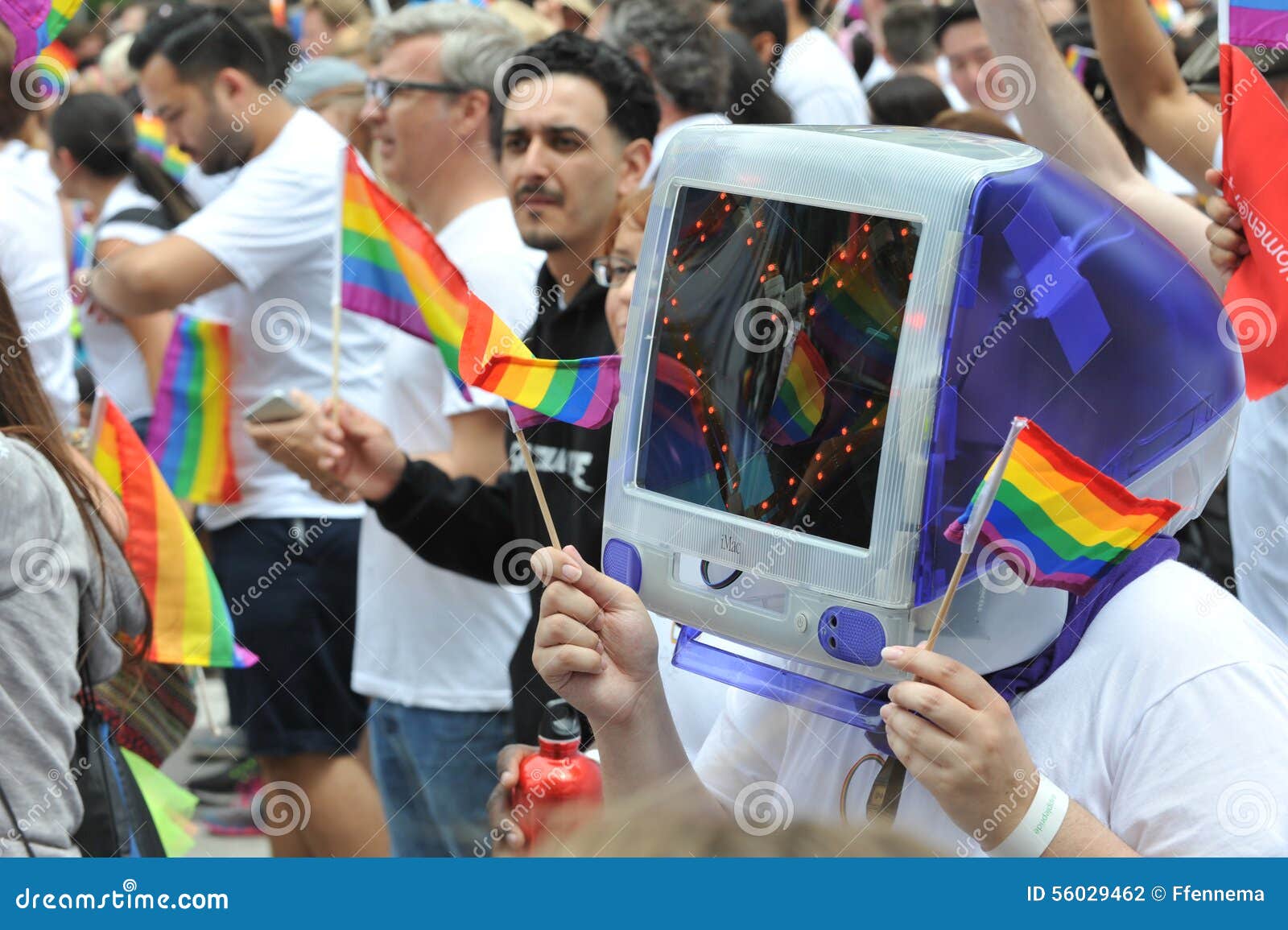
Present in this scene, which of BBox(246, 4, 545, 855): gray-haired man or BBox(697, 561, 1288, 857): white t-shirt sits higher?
BBox(697, 561, 1288, 857): white t-shirt

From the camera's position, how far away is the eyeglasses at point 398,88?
3.91m

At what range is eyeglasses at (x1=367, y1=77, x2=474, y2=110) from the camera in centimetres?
391

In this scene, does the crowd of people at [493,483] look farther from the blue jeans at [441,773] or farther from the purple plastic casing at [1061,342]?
the purple plastic casing at [1061,342]

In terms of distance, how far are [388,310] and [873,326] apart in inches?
79.3

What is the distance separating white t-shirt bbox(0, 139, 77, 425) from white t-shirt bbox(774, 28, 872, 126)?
8.42 feet

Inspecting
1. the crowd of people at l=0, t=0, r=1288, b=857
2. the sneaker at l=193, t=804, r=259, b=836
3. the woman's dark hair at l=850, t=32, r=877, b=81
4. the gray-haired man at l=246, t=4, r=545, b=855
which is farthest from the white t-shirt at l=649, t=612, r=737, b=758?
the woman's dark hair at l=850, t=32, r=877, b=81

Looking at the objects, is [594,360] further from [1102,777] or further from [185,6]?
[185,6]

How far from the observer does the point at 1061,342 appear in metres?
1.52

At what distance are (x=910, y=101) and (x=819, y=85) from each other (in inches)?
52.3

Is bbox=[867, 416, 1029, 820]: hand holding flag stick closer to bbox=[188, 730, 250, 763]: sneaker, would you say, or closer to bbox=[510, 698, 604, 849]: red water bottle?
bbox=[510, 698, 604, 849]: red water bottle

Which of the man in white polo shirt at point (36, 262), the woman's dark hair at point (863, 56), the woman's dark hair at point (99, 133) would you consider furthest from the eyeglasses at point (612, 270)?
the woman's dark hair at point (863, 56)

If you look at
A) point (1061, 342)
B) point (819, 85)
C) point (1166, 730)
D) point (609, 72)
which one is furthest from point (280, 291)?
point (1166, 730)

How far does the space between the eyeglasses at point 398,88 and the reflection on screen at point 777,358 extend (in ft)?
7.69
